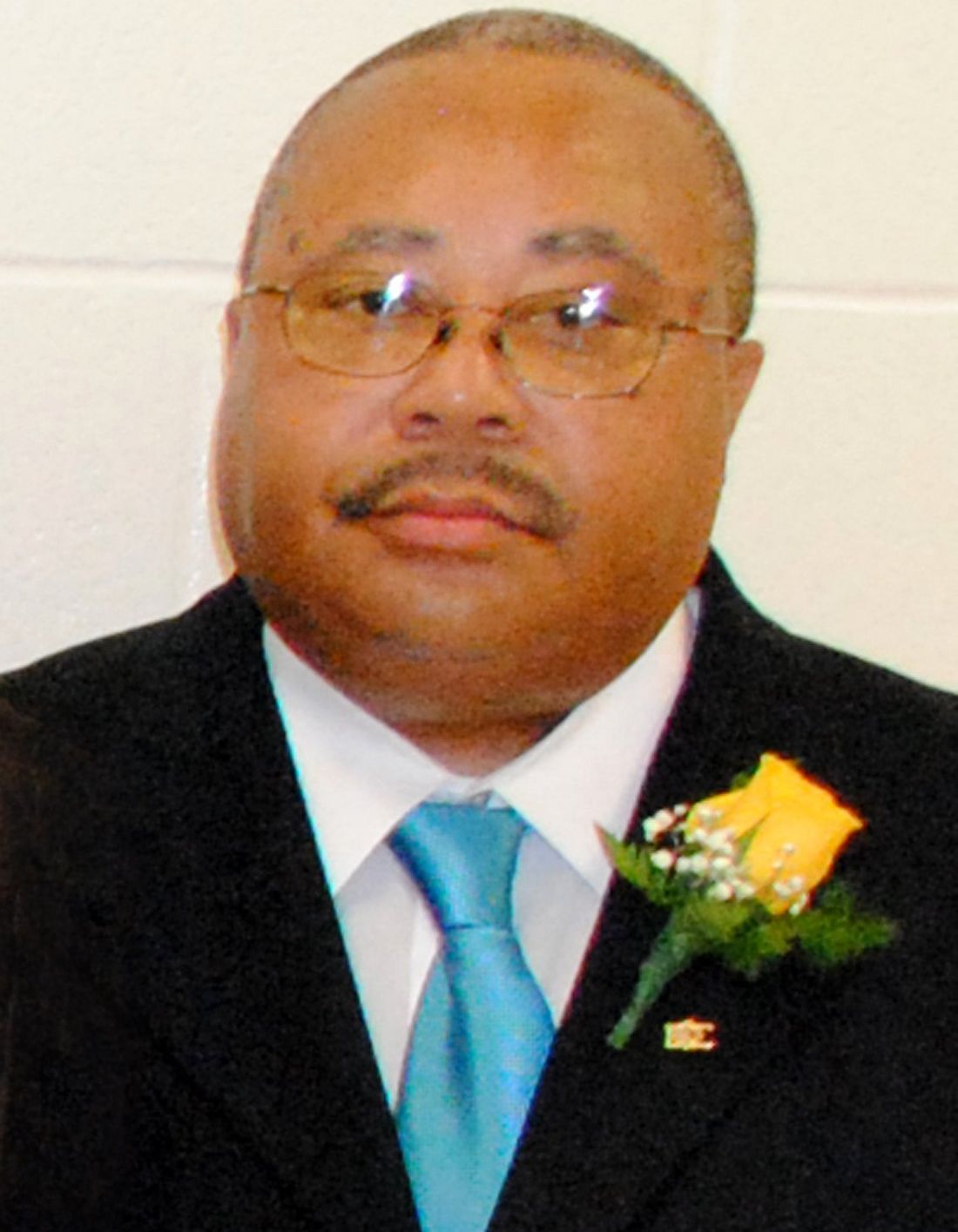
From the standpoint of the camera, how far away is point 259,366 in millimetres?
920

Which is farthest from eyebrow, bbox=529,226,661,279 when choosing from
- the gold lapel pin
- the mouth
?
the gold lapel pin

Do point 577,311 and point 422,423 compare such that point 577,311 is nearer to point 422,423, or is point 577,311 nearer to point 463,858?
point 422,423

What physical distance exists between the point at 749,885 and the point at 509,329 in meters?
0.26

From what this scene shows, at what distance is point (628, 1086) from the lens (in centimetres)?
87

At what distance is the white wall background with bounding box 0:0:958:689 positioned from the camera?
1194 millimetres

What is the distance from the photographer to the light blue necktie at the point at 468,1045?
0.88 metres

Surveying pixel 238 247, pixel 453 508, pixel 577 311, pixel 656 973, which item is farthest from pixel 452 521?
pixel 238 247

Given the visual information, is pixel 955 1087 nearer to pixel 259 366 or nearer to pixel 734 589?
pixel 734 589

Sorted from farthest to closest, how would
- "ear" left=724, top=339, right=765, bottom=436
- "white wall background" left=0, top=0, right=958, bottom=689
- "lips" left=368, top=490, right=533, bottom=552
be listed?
"white wall background" left=0, top=0, right=958, bottom=689 → "ear" left=724, top=339, right=765, bottom=436 → "lips" left=368, top=490, right=533, bottom=552

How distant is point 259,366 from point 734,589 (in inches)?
10.6

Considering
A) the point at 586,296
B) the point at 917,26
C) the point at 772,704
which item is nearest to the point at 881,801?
the point at 772,704

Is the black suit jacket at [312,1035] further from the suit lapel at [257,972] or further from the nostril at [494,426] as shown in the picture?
the nostril at [494,426]

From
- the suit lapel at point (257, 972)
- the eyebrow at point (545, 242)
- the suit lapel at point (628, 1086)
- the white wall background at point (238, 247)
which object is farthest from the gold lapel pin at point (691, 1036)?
the white wall background at point (238, 247)

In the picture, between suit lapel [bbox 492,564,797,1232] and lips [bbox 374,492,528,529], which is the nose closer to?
lips [bbox 374,492,528,529]
